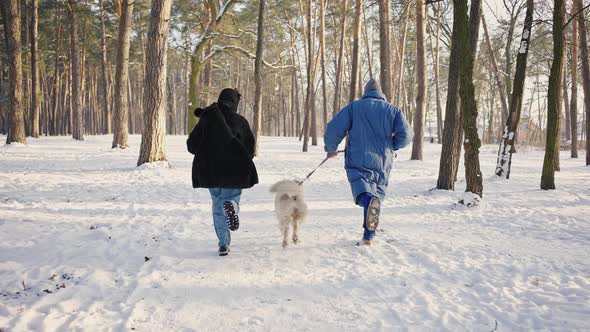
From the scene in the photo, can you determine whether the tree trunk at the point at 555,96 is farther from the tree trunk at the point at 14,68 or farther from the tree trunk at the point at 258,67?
the tree trunk at the point at 14,68

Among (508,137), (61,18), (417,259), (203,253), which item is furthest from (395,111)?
(61,18)

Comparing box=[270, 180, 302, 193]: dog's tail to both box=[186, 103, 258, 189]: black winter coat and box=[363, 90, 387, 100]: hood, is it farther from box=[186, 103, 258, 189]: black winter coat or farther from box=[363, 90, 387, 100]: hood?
box=[363, 90, 387, 100]: hood

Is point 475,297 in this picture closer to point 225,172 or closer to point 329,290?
point 329,290

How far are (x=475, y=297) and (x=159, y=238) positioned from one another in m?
3.68

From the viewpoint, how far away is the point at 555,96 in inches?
316

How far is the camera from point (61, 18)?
2541 cm

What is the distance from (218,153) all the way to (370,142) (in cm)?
185

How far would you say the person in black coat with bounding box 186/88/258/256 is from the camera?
3.88 meters

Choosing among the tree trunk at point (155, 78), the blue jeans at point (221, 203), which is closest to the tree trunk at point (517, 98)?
the blue jeans at point (221, 203)

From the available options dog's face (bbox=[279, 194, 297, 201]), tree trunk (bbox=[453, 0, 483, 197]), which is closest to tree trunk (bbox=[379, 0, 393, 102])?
tree trunk (bbox=[453, 0, 483, 197])

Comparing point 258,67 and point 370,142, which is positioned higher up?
point 258,67

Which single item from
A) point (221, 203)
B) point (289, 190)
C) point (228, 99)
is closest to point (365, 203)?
point (289, 190)

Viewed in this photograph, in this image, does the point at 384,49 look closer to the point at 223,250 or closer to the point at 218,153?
the point at 218,153

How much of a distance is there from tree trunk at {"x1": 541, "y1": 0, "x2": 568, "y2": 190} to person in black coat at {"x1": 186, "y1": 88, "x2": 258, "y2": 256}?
745 centimetres
